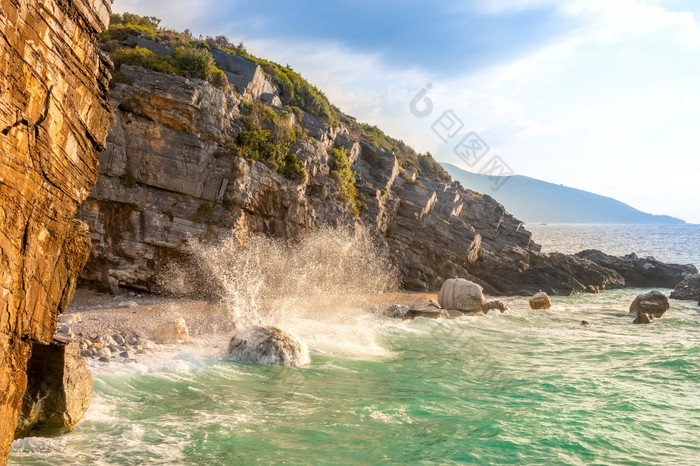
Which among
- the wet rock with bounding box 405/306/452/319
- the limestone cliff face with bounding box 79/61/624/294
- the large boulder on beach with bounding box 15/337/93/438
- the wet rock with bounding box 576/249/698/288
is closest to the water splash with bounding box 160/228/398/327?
the limestone cliff face with bounding box 79/61/624/294

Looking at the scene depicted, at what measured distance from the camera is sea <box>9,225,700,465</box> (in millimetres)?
9820

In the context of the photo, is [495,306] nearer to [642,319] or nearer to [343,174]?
[642,319]

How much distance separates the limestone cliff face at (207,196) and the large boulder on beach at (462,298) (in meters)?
7.37

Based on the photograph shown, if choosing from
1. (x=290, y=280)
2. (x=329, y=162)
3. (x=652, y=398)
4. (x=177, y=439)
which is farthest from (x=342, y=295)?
(x=177, y=439)

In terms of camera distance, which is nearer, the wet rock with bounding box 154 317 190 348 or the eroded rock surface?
the wet rock with bounding box 154 317 190 348

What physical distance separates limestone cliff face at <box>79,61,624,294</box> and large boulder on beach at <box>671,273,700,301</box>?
30.2 ft

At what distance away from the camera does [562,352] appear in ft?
66.5

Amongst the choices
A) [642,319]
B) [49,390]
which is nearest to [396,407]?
[49,390]

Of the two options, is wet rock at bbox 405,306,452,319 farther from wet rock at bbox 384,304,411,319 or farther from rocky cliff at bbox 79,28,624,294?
rocky cliff at bbox 79,28,624,294

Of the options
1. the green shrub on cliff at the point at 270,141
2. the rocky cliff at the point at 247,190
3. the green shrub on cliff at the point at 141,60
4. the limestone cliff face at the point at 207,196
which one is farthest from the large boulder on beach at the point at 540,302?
the green shrub on cliff at the point at 141,60

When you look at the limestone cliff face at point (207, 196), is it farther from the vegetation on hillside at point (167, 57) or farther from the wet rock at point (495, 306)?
the wet rock at point (495, 306)

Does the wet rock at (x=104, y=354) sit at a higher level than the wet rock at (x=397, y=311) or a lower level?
lower

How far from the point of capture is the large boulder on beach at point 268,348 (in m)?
16.1

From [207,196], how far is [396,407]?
18316 mm
